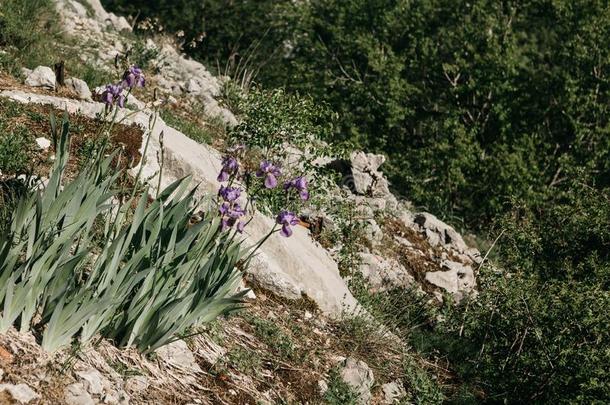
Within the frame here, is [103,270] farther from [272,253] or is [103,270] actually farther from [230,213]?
[272,253]

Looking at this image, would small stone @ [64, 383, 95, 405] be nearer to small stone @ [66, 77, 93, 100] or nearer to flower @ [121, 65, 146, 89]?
flower @ [121, 65, 146, 89]

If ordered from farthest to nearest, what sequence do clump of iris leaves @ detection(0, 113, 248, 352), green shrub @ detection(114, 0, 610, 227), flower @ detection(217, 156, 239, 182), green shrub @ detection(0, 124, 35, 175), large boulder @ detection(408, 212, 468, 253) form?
1. green shrub @ detection(114, 0, 610, 227)
2. large boulder @ detection(408, 212, 468, 253)
3. green shrub @ detection(0, 124, 35, 175)
4. flower @ detection(217, 156, 239, 182)
5. clump of iris leaves @ detection(0, 113, 248, 352)

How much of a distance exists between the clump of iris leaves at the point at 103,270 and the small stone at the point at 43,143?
206cm

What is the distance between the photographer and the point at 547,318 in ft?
21.0

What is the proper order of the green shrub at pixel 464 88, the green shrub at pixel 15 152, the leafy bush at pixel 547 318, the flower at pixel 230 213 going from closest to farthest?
the flower at pixel 230 213 → the green shrub at pixel 15 152 → the leafy bush at pixel 547 318 → the green shrub at pixel 464 88

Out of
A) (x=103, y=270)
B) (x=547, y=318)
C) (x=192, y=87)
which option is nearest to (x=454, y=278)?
(x=547, y=318)

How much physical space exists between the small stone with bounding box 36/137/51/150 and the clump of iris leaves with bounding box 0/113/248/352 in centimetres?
206

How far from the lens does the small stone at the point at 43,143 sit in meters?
6.43

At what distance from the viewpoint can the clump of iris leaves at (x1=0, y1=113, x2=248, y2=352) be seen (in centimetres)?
380

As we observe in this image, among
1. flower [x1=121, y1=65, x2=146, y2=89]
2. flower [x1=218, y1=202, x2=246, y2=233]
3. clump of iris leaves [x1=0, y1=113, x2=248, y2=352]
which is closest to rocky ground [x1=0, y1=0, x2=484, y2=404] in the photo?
clump of iris leaves [x1=0, y1=113, x2=248, y2=352]

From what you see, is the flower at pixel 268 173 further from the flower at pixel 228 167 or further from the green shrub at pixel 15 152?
the green shrub at pixel 15 152

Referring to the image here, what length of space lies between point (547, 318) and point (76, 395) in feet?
13.6

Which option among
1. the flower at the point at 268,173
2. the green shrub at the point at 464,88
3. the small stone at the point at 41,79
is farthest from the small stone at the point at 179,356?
the green shrub at the point at 464,88

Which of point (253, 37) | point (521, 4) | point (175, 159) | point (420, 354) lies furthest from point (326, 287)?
point (253, 37)
